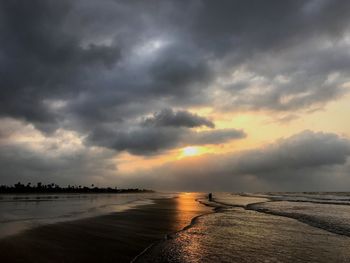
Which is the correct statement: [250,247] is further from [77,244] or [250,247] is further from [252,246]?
[77,244]

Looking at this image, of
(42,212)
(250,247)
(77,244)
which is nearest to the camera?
(77,244)

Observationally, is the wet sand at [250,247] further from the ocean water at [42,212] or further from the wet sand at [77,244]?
the ocean water at [42,212]

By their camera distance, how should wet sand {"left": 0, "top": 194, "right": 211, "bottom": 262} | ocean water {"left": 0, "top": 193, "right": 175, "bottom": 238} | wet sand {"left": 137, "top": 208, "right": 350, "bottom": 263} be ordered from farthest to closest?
ocean water {"left": 0, "top": 193, "right": 175, "bottom": 238}, wet sand {"left": 137, "top": 208, "right": 350, "bottom": 263}, wet sand {"left": 0, "top": 194, "right": 211, "bottom": 262}

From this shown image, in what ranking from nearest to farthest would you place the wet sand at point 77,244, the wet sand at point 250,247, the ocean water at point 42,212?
1. the wet sand at point 77,244
2. the wet sand at point 250,247
3. the ocean water at point 42,212

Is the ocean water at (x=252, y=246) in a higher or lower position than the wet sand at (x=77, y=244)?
lower

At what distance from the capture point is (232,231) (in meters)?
18.9

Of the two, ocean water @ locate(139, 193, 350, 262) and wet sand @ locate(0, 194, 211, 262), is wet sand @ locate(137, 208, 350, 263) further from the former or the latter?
wet sand @ locate(0, 194, 211, 262)

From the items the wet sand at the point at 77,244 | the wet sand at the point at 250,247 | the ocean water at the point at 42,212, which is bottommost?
the wet sand at the point at 250,247

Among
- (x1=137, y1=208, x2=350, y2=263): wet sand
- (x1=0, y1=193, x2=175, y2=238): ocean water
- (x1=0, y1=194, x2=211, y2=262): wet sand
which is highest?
(x1=0, y1=193, x2=175, y2=238): ocean water

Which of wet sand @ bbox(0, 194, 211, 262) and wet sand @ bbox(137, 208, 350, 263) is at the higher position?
wet sand @ bbox(0, 194, 211, 262)

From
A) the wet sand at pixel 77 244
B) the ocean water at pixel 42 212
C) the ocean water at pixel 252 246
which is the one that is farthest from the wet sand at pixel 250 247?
the ocean water at pixel 42 212

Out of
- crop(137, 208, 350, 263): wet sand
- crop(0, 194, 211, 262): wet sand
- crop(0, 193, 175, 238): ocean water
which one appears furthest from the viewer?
crop(0, 193, 175, 238): ocean water

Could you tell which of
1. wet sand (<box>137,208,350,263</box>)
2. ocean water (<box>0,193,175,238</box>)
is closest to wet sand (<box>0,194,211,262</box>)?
wet sand (<box>137,208,350,263</box>)

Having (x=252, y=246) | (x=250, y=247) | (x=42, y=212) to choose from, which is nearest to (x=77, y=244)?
(x=250, y=247)
